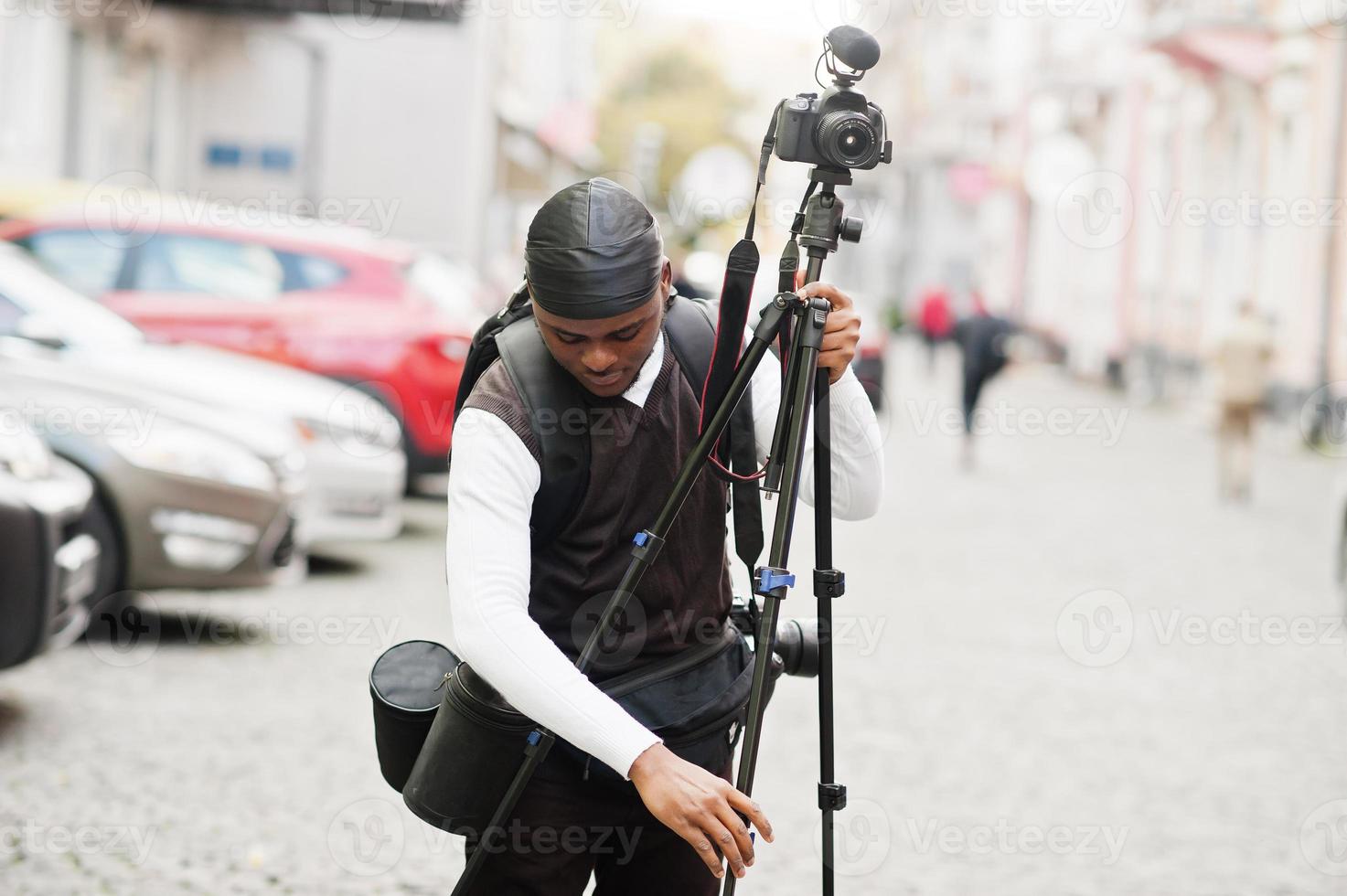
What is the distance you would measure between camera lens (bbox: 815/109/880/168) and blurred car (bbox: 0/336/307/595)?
4.87 meters

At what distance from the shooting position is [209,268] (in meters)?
10.2

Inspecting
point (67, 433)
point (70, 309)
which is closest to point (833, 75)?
point (67, 433)

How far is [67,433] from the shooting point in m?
6.59

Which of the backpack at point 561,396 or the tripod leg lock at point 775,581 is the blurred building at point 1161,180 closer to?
the backpack at point 561,396

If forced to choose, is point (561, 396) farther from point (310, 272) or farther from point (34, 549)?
point (310, 272)

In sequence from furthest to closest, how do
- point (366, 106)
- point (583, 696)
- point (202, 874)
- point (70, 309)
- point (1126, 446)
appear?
point (366, 106), point (1126, 446), point (70, 309), point (202, 874), point (583, 696)

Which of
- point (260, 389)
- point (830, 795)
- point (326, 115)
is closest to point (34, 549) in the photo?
point (260, 389)

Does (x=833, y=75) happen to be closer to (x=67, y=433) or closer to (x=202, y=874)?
(x=202, y=874)

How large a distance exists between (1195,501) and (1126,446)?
5.43 m

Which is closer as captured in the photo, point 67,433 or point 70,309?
point 67,433

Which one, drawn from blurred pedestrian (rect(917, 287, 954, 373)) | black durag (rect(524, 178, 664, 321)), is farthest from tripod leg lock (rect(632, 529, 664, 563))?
blurred pedestrian (rect(917, 287, 954, 373))

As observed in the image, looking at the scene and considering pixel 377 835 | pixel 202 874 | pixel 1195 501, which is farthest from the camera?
pixel 1195 501

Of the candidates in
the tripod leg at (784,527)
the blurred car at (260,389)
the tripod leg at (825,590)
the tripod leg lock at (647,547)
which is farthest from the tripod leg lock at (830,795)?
the blurred car at (260,389)

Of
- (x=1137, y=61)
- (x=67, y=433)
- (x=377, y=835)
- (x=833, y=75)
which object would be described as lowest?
(x=377, y=835)
